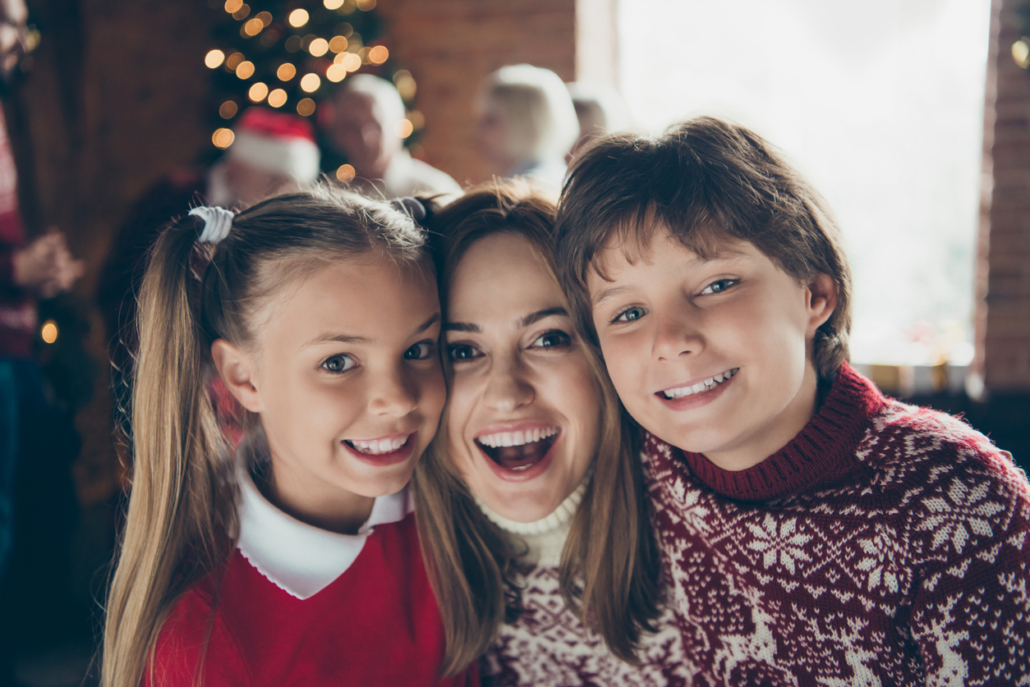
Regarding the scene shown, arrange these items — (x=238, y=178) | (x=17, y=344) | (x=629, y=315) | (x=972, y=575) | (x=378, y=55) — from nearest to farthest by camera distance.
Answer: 1. (x=972, y=575)
2. (x=629, y=315)
3. (x=17, y=344)
4. (x=238, y=178)
5. (x=378, y=55)

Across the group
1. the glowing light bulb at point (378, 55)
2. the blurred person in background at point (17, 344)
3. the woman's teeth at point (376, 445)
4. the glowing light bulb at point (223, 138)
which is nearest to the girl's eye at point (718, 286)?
the woman's teeth at point (376, 445)

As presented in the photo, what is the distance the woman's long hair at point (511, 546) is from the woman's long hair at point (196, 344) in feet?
0.52

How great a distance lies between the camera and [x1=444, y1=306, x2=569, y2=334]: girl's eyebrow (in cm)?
128

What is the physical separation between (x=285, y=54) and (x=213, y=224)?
10.0ft

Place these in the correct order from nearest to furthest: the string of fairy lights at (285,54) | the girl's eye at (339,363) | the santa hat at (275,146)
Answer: the girl's eye at (339,363)
the santa hat at (275,146)
the string of fairy lights at (285,54)

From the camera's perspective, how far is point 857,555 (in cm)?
110

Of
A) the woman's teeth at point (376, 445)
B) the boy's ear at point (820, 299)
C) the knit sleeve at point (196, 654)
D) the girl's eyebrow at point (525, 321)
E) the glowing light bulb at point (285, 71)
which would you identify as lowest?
the knit sleeve at point (196, 654)

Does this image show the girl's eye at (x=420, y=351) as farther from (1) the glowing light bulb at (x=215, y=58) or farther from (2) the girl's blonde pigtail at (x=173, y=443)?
(1) the glowing light bulb at (x=215, y=58)

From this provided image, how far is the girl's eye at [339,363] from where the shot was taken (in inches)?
48.0

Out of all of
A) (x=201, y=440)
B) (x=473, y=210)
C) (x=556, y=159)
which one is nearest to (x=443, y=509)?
(x=201, y=440)

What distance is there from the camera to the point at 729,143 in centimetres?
121

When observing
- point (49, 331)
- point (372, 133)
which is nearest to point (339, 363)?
point (49, 331)

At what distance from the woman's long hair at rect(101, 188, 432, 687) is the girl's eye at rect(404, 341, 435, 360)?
0.13 meters

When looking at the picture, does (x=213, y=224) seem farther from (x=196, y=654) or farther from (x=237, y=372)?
(x=196, y=654)
